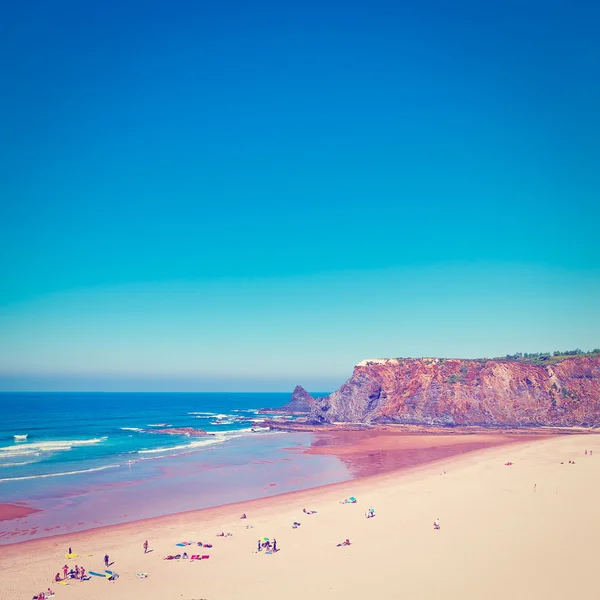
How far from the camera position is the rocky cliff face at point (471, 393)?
65250mm

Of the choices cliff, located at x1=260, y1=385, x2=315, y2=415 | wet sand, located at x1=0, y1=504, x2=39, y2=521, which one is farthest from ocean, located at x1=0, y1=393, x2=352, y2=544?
cliff, located at x1=260, y1=385, x2=315, y2=415

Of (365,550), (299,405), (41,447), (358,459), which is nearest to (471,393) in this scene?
(358,459)

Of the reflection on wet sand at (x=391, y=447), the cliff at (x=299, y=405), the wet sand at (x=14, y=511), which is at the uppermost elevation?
the wet sand at (x=14, y=511)

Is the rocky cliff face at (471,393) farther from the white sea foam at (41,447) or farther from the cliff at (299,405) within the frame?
the white sea foam at (41,447)

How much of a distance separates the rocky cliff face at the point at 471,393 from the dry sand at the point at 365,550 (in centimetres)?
3700

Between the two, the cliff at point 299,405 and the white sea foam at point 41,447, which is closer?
the white sea foam at point 41,447

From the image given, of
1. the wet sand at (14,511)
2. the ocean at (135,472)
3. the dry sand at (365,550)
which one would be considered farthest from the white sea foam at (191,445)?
the dry sand at (365,550)

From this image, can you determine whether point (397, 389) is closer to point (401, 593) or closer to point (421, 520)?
point (421, 520)

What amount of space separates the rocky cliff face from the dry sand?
37003 mm

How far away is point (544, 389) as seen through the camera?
67188 mm

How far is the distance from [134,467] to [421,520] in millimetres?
26721

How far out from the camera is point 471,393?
2744 inches

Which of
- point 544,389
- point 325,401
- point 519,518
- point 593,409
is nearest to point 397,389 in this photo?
point 325,401

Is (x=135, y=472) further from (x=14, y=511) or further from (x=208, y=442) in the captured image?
(x=208, y=442)
